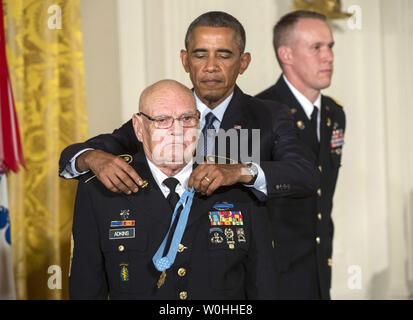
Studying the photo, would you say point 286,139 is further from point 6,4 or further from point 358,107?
point 6,4

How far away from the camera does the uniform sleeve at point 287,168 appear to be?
2207mm

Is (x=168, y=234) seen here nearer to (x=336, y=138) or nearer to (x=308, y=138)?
(x=308, y=138)

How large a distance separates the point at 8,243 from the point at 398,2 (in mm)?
2889

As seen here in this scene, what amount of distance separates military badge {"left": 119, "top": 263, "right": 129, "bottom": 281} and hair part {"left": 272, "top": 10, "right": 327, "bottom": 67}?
1.96m

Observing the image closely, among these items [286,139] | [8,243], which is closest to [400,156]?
[286,139]

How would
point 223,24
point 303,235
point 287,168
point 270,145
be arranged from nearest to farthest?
point 287,168, point 270,145, point 223,24, point 303,235

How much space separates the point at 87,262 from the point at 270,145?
3.48 ft

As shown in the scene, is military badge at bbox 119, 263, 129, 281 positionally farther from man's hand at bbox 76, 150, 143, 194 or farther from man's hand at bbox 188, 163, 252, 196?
man's hand at bbox 188, 163, 252, 196

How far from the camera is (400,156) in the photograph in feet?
12.6

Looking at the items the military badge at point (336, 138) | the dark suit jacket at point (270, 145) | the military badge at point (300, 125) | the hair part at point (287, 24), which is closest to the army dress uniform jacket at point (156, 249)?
the dark suit jacket at point (270, 145)

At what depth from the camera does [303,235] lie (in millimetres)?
3154

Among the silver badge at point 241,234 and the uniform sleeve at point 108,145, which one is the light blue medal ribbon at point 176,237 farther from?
the uniform sleeve at point 108,145

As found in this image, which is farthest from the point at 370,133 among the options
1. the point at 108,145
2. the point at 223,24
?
the point at 108,145

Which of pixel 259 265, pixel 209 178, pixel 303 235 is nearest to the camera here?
pixel 209 178
